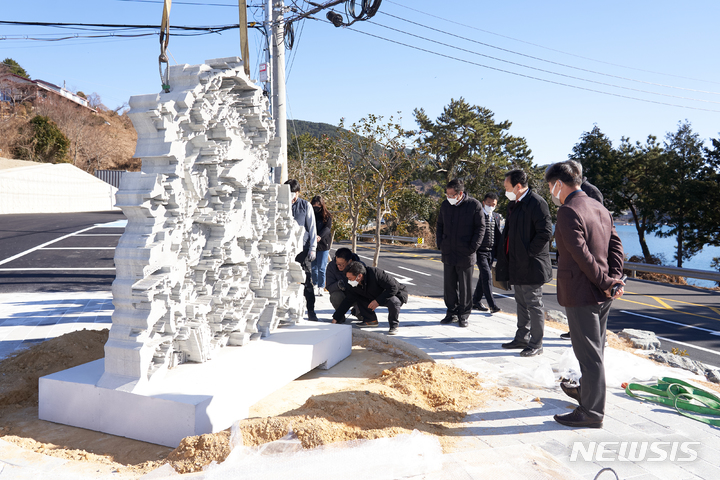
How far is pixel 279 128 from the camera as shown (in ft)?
31.3

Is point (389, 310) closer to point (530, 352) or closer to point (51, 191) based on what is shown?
point (530, 352)

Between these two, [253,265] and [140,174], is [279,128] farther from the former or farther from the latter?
[140,174]

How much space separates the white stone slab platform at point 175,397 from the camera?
312 centimetres

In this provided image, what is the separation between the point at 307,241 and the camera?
6.52 metres

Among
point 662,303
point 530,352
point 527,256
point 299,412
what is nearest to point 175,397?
point 299,412

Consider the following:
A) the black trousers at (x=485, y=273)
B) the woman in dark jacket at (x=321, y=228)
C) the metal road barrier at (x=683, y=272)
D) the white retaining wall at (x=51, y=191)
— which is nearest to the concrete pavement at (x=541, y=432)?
the black trousers at (x=485, y=273)

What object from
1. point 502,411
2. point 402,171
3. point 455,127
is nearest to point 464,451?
point 502,411

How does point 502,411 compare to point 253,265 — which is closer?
point 502,411

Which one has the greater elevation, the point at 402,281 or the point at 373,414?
the point at 373,414

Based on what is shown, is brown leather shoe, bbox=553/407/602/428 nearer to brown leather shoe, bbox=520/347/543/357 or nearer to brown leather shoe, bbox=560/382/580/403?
brown leather shoe, bbox=560/382/580/403

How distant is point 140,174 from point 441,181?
32.3m

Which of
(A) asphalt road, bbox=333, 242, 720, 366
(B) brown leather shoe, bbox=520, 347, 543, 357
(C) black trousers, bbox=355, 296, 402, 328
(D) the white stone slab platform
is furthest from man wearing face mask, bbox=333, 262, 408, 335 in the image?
(A) asphalt road, bbox=333, 242, 720, 366

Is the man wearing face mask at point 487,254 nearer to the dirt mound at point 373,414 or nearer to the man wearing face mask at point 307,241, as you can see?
the man wearing face mask at point 307,241

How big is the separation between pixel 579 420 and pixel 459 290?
297 centimetres
